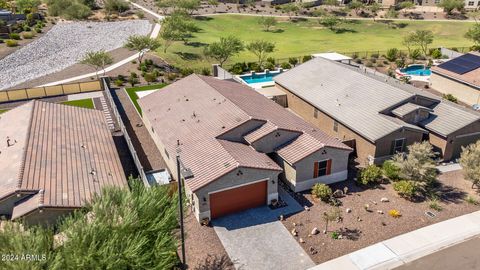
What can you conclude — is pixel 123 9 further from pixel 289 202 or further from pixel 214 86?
pixel 289 202

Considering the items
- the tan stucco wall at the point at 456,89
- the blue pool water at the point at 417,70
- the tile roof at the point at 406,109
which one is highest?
the tile roof at the point at 406,109

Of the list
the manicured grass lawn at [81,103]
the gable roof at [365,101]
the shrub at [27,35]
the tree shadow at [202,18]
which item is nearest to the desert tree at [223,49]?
the gable roof at [365,101]

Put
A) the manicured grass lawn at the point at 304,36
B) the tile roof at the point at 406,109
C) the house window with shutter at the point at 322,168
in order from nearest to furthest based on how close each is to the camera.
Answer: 1. the house window with shutter at the point at 322,168
2. the tile roof at the point at 406,109
3. the manicured grass lawn at the point at 304,36

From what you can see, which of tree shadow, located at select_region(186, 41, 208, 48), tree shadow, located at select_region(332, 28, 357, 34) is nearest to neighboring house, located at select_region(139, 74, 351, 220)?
tree shadow, located at select_region(186, 41, 208, 48)

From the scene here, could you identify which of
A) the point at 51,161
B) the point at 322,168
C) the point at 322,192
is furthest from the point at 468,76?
the point at 51,161

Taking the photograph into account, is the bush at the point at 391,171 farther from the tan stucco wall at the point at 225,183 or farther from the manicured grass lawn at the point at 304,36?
the manicured grass lawn at the point at 304,36

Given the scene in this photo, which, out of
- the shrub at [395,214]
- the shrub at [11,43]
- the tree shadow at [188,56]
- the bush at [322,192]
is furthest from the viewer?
the shrub at [11,43]

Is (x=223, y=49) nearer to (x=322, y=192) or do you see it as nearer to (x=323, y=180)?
(x=323, y=180)

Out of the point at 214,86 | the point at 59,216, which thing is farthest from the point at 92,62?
the point at 59,216
